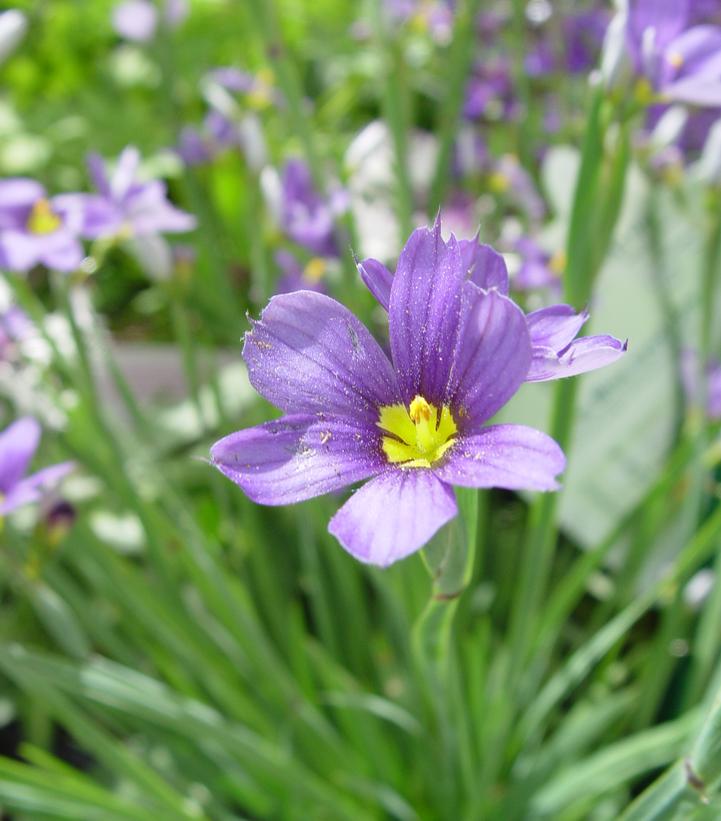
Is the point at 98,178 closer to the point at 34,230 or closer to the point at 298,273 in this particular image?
the point at 34,230

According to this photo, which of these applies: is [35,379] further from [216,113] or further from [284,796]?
[216,113]

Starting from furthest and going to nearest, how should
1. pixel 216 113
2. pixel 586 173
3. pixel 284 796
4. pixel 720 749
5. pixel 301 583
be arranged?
pixel 216 113, pixel 301 583, pixel 284 796, pixel 586 173, pixel 720 749

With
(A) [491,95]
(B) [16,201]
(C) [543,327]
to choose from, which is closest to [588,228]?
(C) [543,327]

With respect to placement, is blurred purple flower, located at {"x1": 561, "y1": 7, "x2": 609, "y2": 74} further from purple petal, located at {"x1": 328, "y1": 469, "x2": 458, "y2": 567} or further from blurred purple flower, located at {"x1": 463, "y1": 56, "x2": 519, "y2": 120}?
purple petal, located at {"x1": 328, "y1": 469, "x2": 458, "y2": 567}

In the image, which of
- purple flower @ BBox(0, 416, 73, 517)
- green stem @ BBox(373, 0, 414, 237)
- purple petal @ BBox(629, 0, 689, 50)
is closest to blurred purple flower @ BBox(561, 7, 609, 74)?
green stem @ BBox(373, 0, 414, 237)

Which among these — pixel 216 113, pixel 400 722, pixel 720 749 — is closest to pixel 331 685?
pixel 400 722

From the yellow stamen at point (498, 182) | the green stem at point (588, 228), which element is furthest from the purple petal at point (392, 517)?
the yellow stamen at point (498, 182)

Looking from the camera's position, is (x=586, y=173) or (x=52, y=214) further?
(x=52, y=214)
